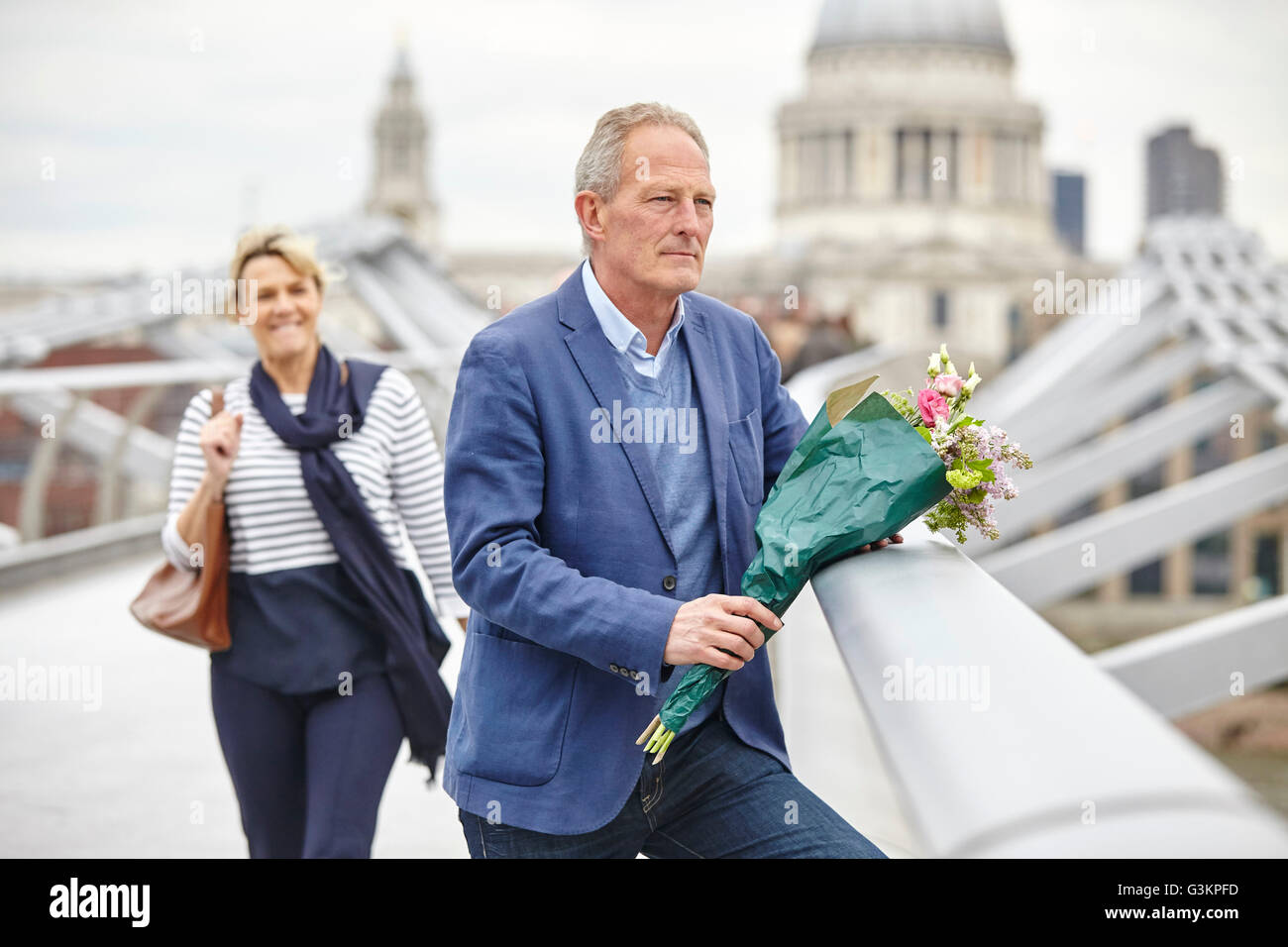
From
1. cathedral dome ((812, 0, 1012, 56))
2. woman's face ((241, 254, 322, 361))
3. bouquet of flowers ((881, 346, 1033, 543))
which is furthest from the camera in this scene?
cathedral dome ((812, 0, 1012, 56))

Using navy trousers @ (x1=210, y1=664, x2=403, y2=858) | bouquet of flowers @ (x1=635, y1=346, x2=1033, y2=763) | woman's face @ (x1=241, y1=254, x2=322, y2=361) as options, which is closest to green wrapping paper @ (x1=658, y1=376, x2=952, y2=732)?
bouquet of flowers @ (x1=635, y1=346, x2=1033, y2=763)

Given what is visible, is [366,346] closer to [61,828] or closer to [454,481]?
[61,828]

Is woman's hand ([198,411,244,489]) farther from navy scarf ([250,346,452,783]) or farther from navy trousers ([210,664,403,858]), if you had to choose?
navy trousers ([210,664,403,858])

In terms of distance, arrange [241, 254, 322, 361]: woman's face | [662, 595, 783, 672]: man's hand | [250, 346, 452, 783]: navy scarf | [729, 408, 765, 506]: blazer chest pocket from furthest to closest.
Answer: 1. [241, 254, 322, 361]: woman's face
2. [250, 346, 452, 783]: navy scarf
3. [729, 408, 765, 506]: blazer chest pocket
4. [662, 595, 783, 672]: man's hand

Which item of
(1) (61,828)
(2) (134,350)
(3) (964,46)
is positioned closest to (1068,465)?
(1) (61,828)

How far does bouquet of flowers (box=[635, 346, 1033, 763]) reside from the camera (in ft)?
7.18

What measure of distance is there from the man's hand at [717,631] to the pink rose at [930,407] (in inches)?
14.6

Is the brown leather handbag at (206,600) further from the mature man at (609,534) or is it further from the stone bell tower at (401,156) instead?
the stone bell tower at (401,156)

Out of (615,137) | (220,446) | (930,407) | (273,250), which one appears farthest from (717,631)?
(273,250)

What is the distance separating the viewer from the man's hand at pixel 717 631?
81.9 inches

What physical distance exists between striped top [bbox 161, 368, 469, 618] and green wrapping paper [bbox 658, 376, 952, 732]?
134 cm
